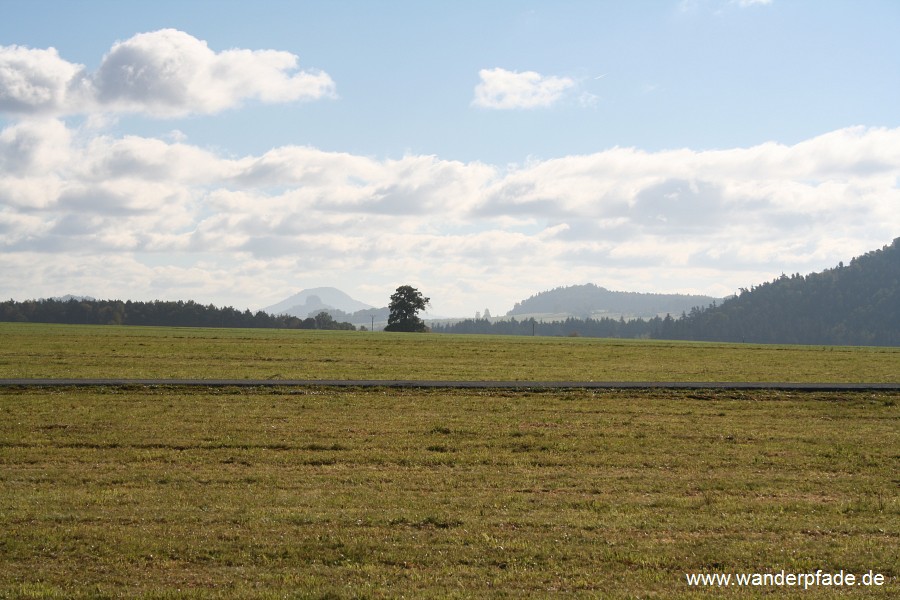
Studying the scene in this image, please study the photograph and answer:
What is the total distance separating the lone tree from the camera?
458 feet

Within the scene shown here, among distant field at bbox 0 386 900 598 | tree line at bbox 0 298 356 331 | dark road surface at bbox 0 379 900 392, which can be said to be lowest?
distant field at bbox 0 386 900 598

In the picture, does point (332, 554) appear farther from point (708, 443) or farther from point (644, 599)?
point (708, 443)

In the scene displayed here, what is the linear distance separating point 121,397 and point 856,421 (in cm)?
2532

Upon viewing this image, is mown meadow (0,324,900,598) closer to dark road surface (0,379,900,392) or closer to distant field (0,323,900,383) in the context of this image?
dark road surface (0,379,900,392)

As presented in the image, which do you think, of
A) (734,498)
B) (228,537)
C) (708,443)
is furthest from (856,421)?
(228,537)

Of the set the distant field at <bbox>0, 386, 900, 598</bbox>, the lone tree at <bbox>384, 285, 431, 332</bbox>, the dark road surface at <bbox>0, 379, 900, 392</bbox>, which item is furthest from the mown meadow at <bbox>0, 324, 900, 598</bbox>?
the lone tree at <bbox>384, 285, 431, 332</bbox>

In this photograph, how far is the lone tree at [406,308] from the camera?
140 meters

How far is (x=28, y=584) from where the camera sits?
33.1ft

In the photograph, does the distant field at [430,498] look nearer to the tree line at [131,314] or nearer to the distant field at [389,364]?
the distant field at [389,364]

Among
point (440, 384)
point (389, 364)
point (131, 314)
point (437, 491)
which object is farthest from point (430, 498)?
point (131, 314)

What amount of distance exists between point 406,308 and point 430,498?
12520 cm

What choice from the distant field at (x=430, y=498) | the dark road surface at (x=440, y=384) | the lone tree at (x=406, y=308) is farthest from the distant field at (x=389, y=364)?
the lone tree at (x=406, y=308)

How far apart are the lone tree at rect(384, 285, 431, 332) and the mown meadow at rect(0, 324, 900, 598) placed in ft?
356

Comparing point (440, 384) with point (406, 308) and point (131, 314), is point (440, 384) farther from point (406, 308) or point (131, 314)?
point (131, 314)
